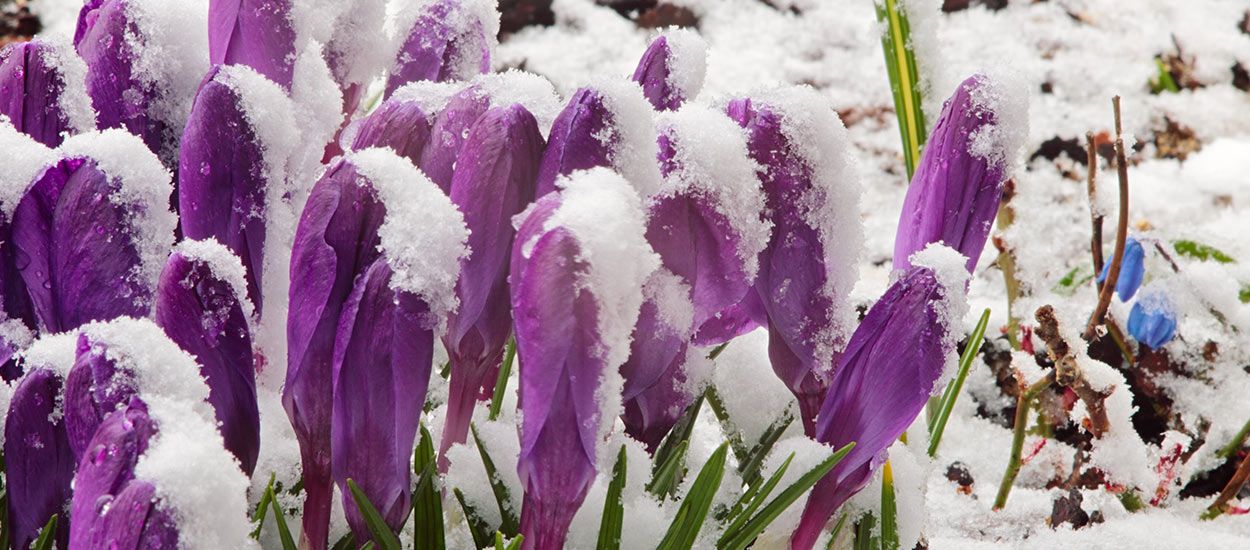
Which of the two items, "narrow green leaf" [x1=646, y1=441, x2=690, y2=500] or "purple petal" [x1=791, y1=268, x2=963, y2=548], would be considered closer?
"purple petal" [x1=791, y1=268, x2=963, y2=548]

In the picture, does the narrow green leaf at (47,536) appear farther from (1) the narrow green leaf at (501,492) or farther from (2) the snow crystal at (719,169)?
(2) the snow crystal at (719,169)

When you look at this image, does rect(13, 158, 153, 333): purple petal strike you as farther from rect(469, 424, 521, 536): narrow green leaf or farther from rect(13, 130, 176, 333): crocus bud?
rect(469, 424, 521, 536): narrow green leaf

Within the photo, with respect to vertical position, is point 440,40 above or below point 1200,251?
below

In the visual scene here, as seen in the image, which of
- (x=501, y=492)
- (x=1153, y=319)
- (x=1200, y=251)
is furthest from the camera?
(x=1200, y=251)

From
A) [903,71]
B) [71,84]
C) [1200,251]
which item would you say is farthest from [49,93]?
[1200,251]

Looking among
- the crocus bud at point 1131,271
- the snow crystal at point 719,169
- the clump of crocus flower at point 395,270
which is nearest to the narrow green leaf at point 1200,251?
the crocus bud at point 1131,271

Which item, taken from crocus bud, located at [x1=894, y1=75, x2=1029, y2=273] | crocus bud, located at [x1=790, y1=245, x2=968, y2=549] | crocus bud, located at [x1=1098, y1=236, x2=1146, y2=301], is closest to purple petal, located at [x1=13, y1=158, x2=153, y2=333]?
crocus bud, located at [x1=790, y1=245, x2=968, y2=549]

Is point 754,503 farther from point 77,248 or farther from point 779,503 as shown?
point 77,248
